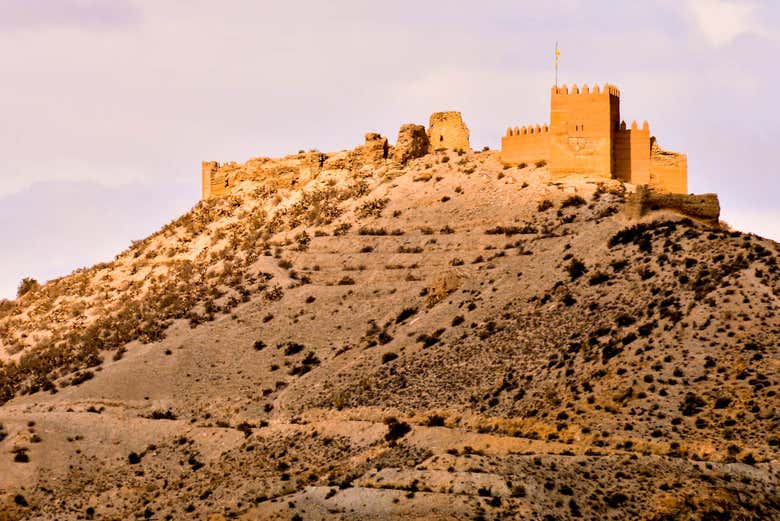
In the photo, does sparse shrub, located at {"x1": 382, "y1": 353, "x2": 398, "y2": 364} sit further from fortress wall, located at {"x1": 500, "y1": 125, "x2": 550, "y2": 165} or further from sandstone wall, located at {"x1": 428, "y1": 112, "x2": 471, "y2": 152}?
Answer: sandstone wall, located at {"x1": 428, "y1": 112, "x2": 471, "y2": 152}

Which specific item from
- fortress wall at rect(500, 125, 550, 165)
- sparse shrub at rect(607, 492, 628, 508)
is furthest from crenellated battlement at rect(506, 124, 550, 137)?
sparse shrub at rect(607, 492, 628, 508)

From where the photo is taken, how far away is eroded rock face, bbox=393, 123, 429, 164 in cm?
7981

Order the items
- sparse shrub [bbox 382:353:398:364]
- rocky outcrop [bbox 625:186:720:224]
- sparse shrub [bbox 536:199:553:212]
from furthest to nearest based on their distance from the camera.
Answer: sparse shrub [bbox 536:199:553:212] < rocky outcrop [bbox 625:186:720:224] < sparse shrub [bbox 382:353:398:364]

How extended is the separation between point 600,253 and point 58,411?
19968 mm

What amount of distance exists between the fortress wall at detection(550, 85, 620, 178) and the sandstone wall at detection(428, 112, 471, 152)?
8.37m

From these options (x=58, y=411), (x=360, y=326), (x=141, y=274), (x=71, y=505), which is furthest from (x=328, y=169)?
(x=71, y=505)

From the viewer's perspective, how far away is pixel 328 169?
272 ft

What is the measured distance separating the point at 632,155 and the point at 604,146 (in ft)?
4.73

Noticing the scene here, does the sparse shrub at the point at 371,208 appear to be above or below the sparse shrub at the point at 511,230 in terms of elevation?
A: above

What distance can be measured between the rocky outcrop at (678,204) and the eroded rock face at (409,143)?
16.9 m

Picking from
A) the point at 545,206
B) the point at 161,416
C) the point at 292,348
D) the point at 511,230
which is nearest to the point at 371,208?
the point at 511,230

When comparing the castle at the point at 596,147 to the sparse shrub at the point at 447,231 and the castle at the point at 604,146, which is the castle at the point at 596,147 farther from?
the sparse shrub at the point at 447,231

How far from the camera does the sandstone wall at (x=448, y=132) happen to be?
79375mm

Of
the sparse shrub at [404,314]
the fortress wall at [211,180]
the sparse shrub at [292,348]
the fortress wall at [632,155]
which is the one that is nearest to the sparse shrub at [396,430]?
the sparse shrub at [404,314]
